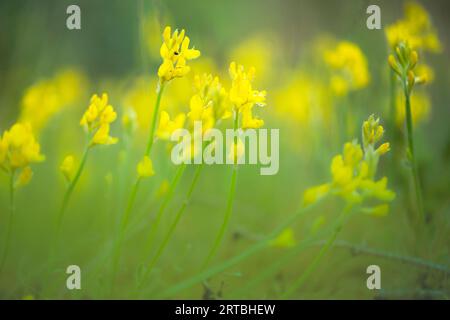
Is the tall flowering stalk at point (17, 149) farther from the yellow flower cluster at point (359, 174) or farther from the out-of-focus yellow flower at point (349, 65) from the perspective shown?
the out-of-focus yellow flower at point (349, 65)

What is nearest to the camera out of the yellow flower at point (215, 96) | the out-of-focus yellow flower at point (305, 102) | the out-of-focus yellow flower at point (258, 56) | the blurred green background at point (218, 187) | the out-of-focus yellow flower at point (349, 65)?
the yellow flower at point (215, 96)

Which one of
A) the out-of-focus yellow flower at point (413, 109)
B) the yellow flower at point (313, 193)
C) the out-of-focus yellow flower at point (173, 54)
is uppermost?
the out-of-focus yellow flower at point (413, 109)

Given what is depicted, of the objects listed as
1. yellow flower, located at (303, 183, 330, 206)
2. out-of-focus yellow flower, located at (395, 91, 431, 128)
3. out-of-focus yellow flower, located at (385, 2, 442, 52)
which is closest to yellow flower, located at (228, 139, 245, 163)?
yellow flower, located at (303, 183, 330, 206)

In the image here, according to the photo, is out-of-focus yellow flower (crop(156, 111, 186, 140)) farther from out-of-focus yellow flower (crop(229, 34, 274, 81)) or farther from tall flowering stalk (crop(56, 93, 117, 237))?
out-of-focus yellow flower (crop(229, 34, 274, 81))

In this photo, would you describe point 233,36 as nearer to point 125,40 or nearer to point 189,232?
point 125,40

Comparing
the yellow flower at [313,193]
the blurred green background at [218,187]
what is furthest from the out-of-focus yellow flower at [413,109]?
the yellow flower at [313,193]
